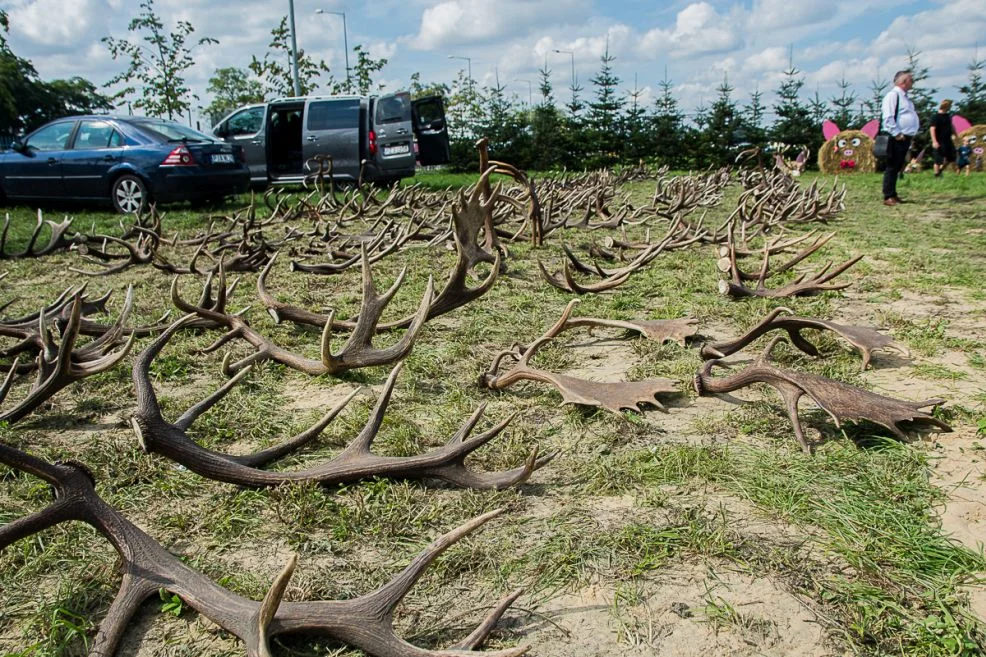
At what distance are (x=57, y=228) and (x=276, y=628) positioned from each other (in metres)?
5.33

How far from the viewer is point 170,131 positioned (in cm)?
953

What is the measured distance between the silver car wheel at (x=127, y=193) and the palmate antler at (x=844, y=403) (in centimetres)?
882

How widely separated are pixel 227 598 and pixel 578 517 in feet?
2.66

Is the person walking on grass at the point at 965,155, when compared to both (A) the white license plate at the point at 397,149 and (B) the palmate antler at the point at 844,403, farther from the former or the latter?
(B) the palmate antler at the point at 844,403

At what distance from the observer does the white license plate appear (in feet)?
40.1

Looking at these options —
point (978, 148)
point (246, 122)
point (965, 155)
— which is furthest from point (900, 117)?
point (246, 122)

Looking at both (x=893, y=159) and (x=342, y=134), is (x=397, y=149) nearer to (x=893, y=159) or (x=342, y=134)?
(x=342, y=134)

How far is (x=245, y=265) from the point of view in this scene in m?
4.68

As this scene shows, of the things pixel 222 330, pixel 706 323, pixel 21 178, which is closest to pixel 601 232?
pixel 706 323

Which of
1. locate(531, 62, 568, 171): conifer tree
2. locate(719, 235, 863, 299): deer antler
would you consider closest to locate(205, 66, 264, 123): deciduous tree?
locate(531, 62, 568, 171): conifer tree

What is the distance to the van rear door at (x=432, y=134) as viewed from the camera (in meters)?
14.3

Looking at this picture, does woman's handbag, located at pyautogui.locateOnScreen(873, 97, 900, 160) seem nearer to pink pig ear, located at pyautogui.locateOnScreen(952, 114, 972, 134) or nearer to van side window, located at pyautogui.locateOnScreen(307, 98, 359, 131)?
van side window, located at pyautogui.locateOnScreen(307, 98, 359, 131)

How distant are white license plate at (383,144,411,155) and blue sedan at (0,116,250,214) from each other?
2985 mm

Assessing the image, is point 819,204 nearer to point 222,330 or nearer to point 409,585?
point 222,330
